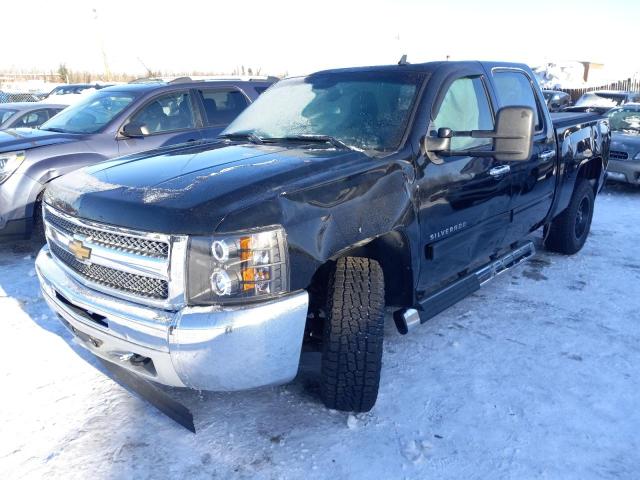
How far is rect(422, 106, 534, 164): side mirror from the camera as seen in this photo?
2.80 metres

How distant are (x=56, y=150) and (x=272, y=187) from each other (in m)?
3.93

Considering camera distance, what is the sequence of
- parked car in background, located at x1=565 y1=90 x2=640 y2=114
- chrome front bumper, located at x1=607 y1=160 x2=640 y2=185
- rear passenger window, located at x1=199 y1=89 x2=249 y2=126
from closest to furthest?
rear passenger window, located at x1=199 y1=89 x2=249 y2=126
chrome front bumper, located at x1=607 y1=160 x2=640 y2=185
parked car in background, located at x1=565 y1=90 x2=640 y2=114

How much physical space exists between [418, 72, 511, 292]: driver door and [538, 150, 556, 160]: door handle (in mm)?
643

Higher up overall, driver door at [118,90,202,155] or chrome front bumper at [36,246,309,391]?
driver door at [118,90,202,155]

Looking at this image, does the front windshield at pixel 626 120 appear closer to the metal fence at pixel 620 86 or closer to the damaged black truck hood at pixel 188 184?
the damaged black truck hood at pixel 188 184

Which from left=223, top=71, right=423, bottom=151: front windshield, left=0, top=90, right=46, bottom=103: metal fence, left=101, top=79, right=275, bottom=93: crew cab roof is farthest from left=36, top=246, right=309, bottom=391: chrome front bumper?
left=0, top=90, right=46, bottom=103: metal fence

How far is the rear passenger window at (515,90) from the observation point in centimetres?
394

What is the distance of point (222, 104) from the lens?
264 inches

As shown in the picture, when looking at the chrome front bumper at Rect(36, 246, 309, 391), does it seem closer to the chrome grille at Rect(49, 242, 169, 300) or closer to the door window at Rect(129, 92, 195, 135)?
the chrome grille at Rect(49, 242, 169, 300)

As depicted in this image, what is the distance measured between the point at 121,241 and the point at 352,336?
3.82 ft

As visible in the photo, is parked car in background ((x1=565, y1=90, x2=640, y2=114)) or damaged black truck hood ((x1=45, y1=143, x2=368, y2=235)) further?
parked car in background ((x1=565, y1=90, x2=640, y2=114))

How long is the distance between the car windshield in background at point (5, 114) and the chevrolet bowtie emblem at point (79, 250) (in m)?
7.87

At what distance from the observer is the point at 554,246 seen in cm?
536

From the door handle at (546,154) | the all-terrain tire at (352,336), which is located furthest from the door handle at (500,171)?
the all-terrain tire at (352,336)
